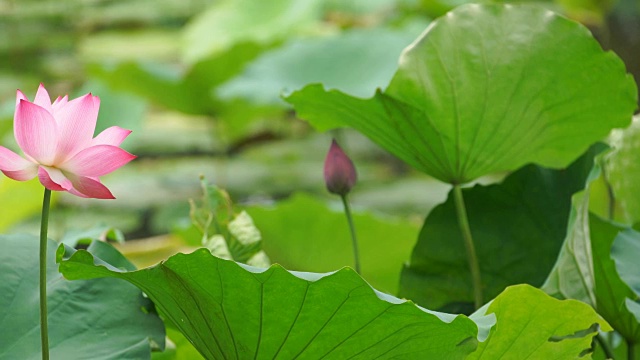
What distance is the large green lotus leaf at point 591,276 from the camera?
636mm

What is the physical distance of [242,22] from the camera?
4.20m

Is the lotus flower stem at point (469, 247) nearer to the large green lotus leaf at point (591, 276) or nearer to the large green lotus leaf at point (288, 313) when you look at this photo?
the large green lotus leaf at point (591, 276)

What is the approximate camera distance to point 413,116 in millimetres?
691

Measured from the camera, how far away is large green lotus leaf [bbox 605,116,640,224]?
2.77 ft

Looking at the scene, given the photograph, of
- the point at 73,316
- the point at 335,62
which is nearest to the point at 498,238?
the point at 73,316

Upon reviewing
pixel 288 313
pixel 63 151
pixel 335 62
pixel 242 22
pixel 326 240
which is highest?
pixel 63 151

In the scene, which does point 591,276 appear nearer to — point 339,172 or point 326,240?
point 339,172

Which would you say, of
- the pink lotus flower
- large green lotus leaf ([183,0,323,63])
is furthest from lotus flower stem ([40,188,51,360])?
large green lotus leaf ([183,0,323,63])

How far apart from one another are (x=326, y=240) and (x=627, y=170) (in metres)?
0.41

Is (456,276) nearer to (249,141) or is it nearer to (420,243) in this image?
(420,243)

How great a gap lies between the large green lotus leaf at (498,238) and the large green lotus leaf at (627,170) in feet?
0.35

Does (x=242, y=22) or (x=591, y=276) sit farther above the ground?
(x=591, y=276)

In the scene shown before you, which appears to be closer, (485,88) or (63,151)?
(63,151)

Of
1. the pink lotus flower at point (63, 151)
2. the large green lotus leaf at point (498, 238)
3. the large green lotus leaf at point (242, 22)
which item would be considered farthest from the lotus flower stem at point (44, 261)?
the large green lotus leaf at point (242, 22)
